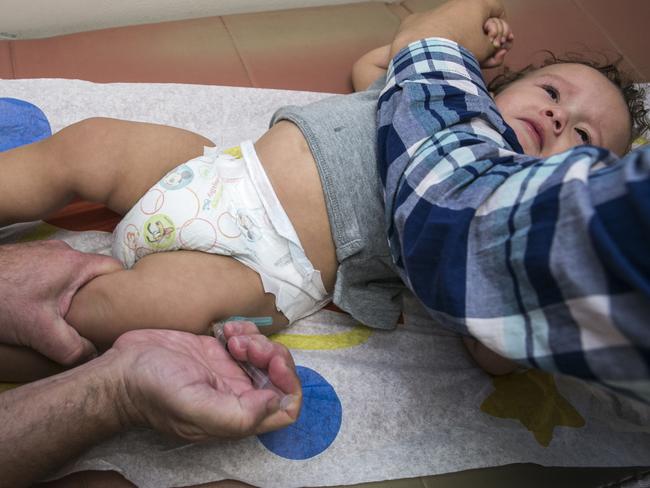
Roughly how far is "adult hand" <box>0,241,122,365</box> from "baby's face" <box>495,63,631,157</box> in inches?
28.3

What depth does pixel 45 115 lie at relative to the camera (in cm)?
112

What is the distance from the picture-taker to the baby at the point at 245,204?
80 centimetres

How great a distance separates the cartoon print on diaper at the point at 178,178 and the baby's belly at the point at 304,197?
4.6 inches

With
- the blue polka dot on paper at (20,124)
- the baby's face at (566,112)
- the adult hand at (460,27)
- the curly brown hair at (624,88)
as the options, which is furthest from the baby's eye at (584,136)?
the blue polka dot on paper at (20,124)

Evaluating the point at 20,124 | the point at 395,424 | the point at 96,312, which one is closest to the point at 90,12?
the point at 20,124

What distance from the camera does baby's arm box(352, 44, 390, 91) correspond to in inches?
48.7

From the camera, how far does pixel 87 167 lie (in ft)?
2.85

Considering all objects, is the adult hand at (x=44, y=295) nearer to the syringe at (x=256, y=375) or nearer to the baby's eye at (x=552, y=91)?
the syringe at (x=256, y=375)

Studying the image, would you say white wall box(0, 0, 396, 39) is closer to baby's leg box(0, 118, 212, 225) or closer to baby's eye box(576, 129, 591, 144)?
baby's leg box(0, 118, 212, 225)

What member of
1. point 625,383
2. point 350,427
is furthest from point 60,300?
point 625,383

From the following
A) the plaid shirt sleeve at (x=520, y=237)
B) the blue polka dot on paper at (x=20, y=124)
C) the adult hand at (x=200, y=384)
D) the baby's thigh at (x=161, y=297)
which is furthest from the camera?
the blue polka dot on paper at (x=20, y=124)

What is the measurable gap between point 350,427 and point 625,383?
432mm

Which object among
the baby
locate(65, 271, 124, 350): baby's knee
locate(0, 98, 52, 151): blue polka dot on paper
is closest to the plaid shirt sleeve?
the baby

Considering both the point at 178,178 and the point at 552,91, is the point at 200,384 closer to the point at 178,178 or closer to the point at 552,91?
the point at 178,178
